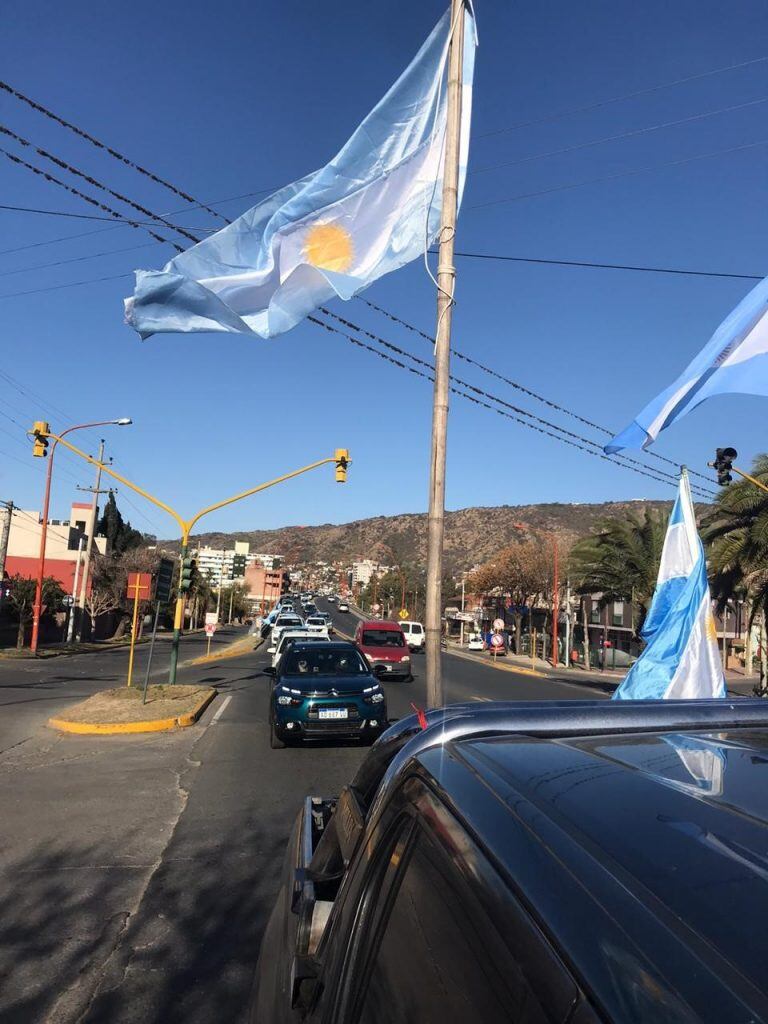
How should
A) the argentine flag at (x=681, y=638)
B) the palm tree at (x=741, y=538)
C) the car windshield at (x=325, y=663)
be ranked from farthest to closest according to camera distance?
the palm tree at (x=741, y=538)
the car windshield at (x=325, y=663)
the argentine flag at (x=681, y=638)

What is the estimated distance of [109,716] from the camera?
13375 mm

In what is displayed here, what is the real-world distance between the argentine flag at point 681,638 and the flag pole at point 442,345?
209 cm

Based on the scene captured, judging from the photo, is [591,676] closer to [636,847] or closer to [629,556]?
[629,556]

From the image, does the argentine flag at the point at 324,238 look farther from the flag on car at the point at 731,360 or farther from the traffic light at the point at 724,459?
the traffic light at the point at 724,459

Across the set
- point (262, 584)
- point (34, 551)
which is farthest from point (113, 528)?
point (262, 584)

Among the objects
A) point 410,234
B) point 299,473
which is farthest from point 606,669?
point 410,234

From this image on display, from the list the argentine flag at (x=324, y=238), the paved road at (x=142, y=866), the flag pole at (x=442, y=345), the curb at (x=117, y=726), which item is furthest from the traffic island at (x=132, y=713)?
the argentine flag at (x=324, y=238)

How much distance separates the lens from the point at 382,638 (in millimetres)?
27953

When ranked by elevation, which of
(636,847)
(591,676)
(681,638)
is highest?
(681,638)

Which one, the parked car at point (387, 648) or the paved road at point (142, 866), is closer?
the paved road at point (142, 866)

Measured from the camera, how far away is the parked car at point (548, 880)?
1.01m

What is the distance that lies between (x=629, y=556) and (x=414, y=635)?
16.8 metres

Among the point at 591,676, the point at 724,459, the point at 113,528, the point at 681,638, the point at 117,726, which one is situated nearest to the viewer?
the point at 681,638

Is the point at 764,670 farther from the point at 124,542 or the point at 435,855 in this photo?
the point at 124,542
